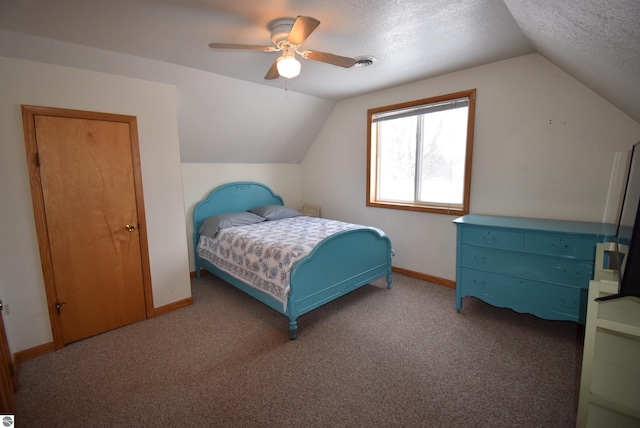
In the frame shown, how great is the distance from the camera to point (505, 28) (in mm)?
2100

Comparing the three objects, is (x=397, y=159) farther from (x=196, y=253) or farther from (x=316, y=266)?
(x=196, y=253)

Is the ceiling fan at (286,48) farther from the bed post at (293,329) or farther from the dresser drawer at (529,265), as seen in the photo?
the dresser drawer at (529,265)

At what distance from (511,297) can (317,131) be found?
3.44m

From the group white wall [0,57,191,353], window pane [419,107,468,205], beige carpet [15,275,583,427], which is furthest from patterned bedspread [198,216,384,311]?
window pane [419,107,468,205]

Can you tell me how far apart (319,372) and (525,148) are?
2.78 metres

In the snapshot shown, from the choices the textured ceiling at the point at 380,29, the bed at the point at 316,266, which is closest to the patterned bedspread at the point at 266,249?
the bed at the point at 316,266

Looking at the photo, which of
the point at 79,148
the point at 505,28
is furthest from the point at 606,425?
the point at 79,148

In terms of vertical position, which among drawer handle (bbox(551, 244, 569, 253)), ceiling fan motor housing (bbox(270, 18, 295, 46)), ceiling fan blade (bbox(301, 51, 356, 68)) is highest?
ceiling fan motor housing (bbox(270, 18, 295, 46))

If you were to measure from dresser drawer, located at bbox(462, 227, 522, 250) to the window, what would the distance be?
2.05ft

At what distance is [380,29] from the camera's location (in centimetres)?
207

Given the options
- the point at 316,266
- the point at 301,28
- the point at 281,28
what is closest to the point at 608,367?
the point at 316,266

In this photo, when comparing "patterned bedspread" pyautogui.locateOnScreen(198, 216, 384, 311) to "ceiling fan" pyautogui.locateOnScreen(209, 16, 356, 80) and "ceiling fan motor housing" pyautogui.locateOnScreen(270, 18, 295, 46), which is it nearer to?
"ceiling fan" pyautogui.locateOnScreen(209, 16, 356, 80)

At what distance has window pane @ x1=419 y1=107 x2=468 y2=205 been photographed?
127 inches

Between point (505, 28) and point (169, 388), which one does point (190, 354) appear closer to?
point (169, 388)
